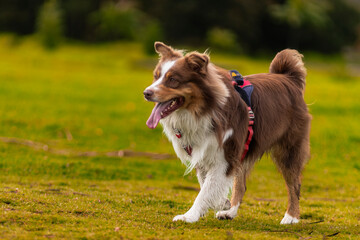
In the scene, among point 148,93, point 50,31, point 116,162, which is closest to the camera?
point 148,93

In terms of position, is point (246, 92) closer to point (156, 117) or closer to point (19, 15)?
point (156, 117)

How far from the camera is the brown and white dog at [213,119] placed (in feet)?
21.3

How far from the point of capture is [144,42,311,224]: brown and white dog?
6.50 metres

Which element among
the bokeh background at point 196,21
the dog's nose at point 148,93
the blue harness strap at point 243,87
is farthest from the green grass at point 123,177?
the bokeh background at point 196,21

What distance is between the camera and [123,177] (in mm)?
11711

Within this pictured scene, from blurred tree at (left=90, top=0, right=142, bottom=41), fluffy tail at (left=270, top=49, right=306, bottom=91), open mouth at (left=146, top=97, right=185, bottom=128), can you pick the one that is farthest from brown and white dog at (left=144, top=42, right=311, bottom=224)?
blurred tree at (left=90, top=0, right=142, bottom=41)

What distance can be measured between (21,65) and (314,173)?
1045 inches

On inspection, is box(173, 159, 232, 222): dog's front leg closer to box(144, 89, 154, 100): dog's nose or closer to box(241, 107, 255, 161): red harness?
box(241, 107, 255, 161): red harness

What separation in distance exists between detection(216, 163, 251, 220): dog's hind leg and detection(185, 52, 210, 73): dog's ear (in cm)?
185

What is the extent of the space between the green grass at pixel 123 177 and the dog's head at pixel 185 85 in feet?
5.08

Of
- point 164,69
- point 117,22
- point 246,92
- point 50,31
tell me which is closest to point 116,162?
point 246,92

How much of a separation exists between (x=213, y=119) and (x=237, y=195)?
1.89 m

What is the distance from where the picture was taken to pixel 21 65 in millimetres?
34656

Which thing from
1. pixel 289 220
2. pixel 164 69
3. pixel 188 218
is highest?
pixel 164 69
